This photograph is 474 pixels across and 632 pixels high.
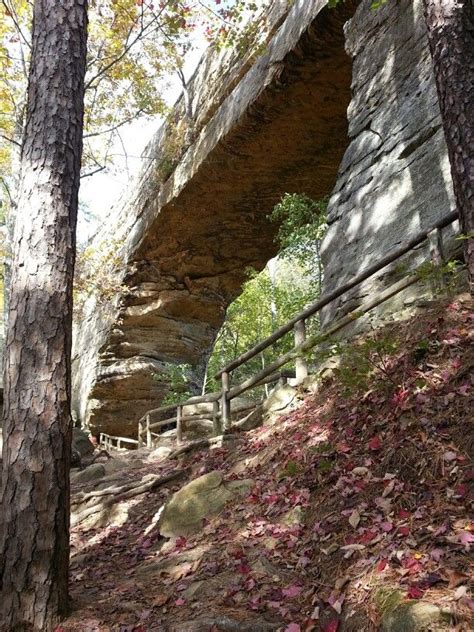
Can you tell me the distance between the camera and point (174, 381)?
17484 mm

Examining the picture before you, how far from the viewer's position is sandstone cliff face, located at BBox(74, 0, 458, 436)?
7109 millimetres

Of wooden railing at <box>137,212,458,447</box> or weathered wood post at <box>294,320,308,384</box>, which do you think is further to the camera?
weathered wood post at <box>294,320,308,384</box>

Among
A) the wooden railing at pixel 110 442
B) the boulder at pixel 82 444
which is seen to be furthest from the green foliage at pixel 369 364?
the wooden railing at pixel 110 442

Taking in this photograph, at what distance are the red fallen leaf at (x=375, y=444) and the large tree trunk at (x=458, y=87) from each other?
1391 mm

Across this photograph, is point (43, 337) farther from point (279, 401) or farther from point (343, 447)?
point (279, 401)

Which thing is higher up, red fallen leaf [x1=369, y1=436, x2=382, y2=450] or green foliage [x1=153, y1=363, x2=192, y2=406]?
green foliage [x1=153, y1=363, x2=192, y2=406]

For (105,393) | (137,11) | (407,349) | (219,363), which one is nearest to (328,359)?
(407,349)

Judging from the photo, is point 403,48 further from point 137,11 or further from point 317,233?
point 137,11

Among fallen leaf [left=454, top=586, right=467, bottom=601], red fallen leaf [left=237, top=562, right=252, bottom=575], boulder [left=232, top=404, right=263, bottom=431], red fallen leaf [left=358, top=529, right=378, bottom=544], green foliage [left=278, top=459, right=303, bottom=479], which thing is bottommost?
red fallen leaf [left=237, top=562, right=252, bottom=575]

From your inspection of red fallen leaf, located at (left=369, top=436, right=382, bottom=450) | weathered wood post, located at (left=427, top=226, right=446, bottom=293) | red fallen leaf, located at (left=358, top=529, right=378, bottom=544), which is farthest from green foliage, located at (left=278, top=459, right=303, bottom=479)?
weathered wood post, located at (left=427, top=226, right=446, bottom=293)

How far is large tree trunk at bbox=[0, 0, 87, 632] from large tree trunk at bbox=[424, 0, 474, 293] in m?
3.07

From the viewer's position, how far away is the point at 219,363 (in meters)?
28.6

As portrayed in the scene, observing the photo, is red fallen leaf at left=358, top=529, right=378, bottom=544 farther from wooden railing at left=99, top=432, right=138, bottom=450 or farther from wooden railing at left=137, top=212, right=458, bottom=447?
wooden railing at left=99, top=432, right=138, bottom=450

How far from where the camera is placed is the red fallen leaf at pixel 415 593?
216cm
